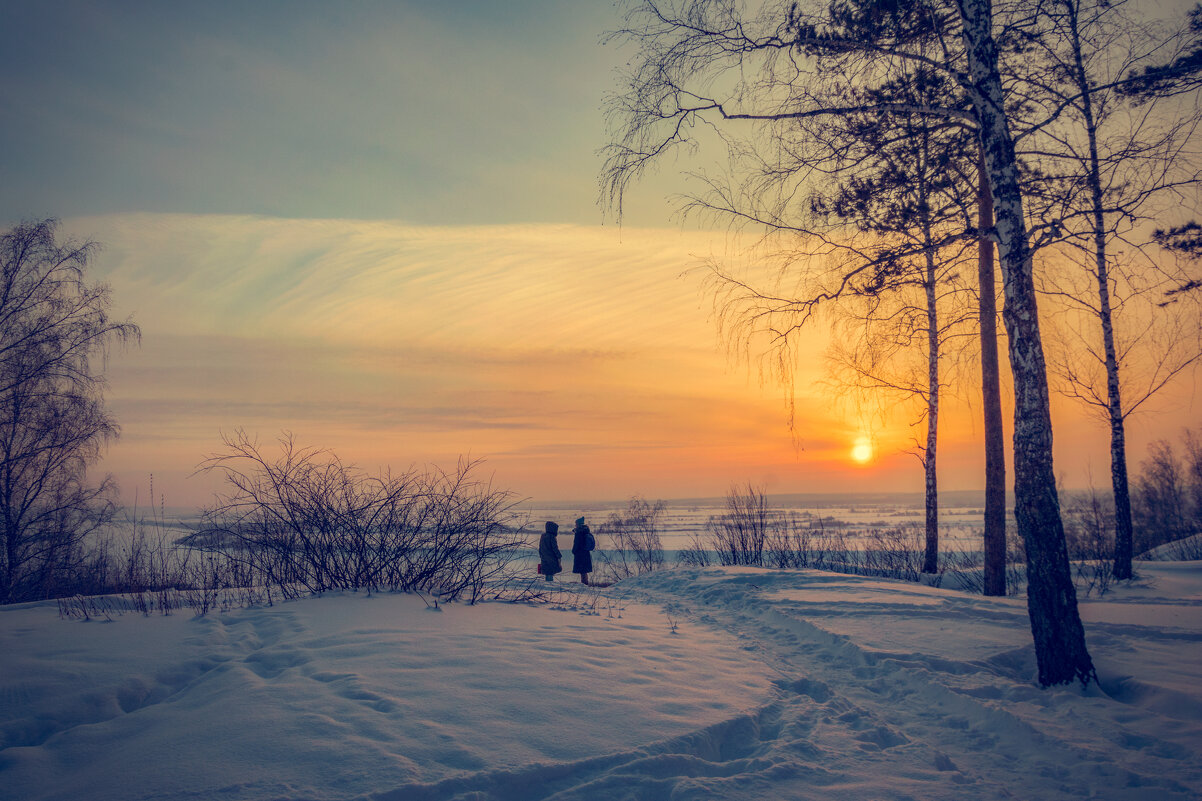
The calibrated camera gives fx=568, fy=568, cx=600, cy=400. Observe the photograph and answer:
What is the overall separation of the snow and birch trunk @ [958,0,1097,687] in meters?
0.41

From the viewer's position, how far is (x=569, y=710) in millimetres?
3787

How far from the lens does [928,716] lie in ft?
13.9

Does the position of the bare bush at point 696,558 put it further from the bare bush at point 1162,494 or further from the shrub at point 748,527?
the bare bush at point 1162,494

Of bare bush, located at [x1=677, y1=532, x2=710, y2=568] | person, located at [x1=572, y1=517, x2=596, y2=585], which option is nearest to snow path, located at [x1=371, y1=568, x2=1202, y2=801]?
bare bush, located at [x1=677, y1=532, x2=710, y2=568]

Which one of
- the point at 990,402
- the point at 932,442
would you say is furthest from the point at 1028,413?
the point at 932,442

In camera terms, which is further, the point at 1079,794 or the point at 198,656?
the point at 198,656

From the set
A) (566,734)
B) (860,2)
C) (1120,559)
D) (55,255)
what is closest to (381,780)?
(566,734)

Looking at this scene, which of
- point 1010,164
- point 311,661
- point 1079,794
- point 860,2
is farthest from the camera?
point 860,2

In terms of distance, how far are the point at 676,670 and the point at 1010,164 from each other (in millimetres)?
5222

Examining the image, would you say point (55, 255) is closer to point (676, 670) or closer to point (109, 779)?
point (109, 779)

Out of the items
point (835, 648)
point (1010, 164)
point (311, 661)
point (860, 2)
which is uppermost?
point (860, 2)

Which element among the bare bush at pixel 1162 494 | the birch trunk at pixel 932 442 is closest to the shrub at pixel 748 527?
the birch trunk at pixel 932 442

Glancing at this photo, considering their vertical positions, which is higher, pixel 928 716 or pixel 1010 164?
pixel 1010 164

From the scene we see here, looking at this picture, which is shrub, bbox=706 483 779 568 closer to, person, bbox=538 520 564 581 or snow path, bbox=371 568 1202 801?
person, bbox=538 520 564 581
